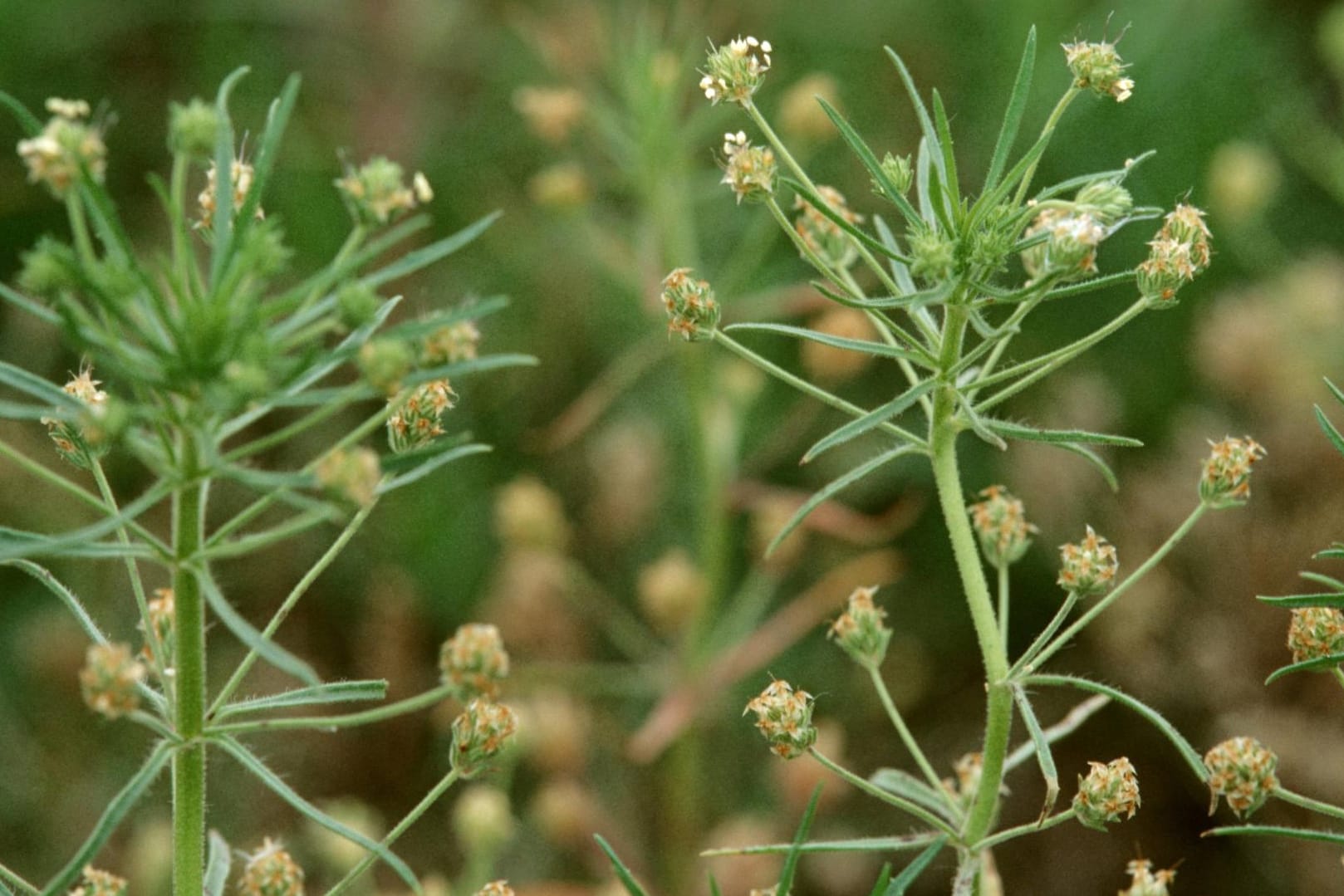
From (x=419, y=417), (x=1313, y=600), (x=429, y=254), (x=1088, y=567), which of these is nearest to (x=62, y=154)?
(x=429, y=254)

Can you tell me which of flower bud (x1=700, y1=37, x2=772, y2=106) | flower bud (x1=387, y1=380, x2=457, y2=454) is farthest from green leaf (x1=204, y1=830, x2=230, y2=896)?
flower bud (x1=700, y1=37, x2=772, y2=106)

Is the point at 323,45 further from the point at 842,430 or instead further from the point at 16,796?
the point at 842,430

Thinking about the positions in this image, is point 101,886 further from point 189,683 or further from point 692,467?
point 692,467

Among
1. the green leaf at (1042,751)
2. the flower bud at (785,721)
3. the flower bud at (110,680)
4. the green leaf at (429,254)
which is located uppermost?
the green leaf at (429,254)

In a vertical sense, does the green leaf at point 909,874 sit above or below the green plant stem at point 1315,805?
above

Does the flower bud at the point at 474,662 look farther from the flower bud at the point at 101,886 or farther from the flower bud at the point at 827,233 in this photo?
the flower bud at the point at 827,233

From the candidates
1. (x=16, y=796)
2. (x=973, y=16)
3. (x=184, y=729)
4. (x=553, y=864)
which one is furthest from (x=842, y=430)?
(x=973, y=16)

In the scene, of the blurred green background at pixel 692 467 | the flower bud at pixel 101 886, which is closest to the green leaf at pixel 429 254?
the flower bud at pixel 101 886
